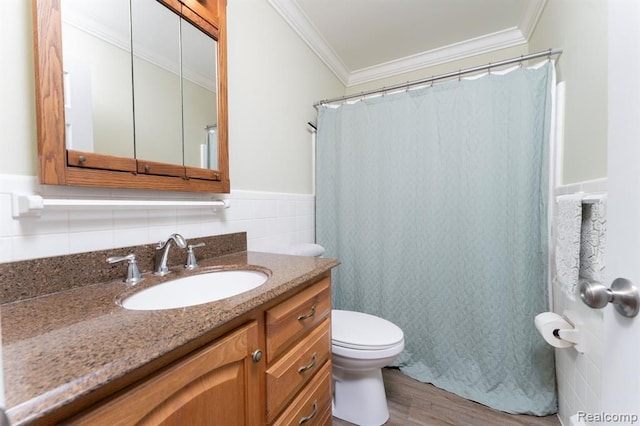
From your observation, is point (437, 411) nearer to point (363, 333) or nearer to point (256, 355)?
point (363, 333)

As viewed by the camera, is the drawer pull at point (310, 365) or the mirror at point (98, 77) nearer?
the mirror at point (98, 77)

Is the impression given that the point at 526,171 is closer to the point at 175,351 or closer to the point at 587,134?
the point at 587,134

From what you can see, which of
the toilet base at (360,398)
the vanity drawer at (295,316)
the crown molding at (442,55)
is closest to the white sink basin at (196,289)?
the vanity drawer at (295,316)

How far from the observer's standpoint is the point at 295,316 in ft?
2.72

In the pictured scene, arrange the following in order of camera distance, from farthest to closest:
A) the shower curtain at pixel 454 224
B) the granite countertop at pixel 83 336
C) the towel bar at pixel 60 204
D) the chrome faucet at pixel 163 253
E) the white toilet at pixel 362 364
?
the shower curtain at pixel 454 224, the white toilet at pixel 362 364, the chrome faucet at pixel 163 253, the towel bar at pixel 60 204, the granite countertop at pixel 83 336

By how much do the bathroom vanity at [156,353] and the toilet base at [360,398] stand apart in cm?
47

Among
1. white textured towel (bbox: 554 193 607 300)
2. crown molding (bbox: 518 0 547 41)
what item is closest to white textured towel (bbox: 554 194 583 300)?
white textured towel (bbox: 554 193 607 300)

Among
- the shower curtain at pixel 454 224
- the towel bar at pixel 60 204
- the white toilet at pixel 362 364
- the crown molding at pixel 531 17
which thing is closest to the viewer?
the towel bar at pixel 60 204

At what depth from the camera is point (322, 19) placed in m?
1.76

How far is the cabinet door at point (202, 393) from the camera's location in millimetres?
413

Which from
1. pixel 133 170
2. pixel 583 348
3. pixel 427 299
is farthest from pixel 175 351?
pixel 427 299

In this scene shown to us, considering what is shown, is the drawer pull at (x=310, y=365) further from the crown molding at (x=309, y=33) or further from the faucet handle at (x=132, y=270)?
the crown molding at (x=309, y=33)

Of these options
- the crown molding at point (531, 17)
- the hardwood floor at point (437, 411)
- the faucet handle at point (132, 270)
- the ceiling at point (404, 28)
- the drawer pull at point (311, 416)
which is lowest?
the hardwood floor at point (437, 411)

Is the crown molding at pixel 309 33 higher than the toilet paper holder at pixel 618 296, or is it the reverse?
the crown molding at pixel 309 33
